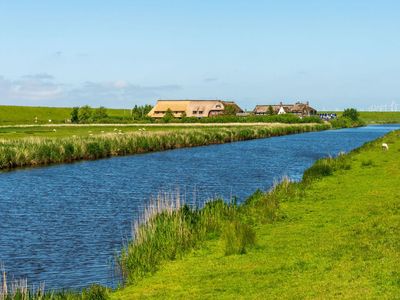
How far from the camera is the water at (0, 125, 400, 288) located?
743 inches

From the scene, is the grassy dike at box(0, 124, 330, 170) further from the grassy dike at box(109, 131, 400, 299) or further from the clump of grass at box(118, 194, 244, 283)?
the clump of grass at box(118, 194, 244, 283)

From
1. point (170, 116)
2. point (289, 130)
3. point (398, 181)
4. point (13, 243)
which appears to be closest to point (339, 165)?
point (398, 181)

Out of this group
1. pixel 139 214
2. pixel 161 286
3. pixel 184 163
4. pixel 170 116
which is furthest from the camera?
pixel 170 116

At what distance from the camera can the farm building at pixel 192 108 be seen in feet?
616

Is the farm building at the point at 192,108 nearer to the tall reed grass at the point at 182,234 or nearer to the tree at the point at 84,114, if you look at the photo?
the tree at the point at 84,114

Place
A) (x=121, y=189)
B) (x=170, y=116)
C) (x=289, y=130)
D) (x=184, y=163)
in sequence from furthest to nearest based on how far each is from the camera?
1. (x=170, y=116)
2. (x=289, y=130)
3. (x=184, y=163)
4. (x=121, y=189)

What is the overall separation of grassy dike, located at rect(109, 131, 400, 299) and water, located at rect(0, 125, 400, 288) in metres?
2.12

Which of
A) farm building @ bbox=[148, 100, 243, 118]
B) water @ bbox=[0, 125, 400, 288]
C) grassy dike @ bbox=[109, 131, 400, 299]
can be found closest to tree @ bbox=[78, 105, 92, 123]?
farm building @ bbox=[148, 100, 243, 118]

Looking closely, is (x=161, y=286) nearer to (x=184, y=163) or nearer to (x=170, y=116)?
(x=184, y=163)

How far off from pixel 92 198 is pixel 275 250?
20075 mm

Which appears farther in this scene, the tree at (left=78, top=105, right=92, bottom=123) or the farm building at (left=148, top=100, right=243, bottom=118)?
the farm building at (left=148, top=100, right=243, bottom=118)

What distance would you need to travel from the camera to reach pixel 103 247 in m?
20.9

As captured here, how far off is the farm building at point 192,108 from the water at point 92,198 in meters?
123

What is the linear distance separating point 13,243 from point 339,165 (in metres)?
23.2
